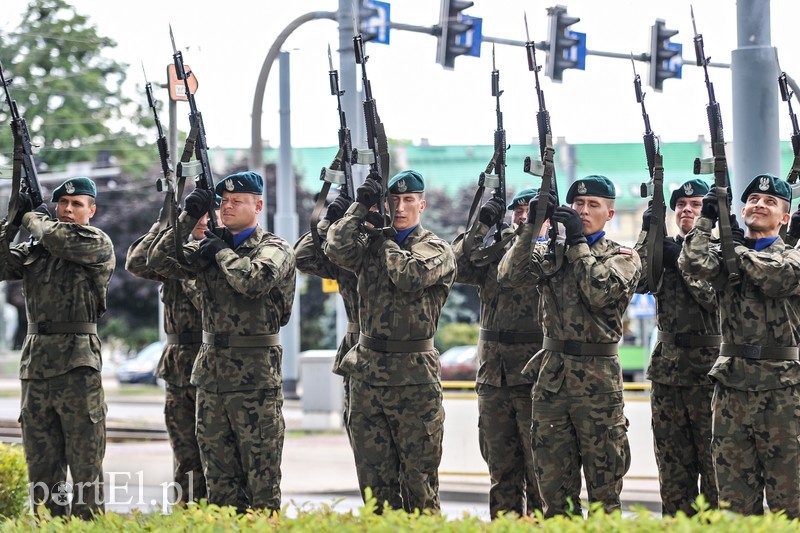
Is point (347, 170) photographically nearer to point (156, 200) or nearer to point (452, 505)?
point (452, 505)

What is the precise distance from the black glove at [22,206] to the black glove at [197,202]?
1.24 m

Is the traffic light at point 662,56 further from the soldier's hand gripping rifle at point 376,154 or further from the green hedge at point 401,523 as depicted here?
the green hedge at point 401,523

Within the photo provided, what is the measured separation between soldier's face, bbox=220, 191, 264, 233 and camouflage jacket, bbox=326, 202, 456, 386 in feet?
1.91

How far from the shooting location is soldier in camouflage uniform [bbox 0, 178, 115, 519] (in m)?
7.56

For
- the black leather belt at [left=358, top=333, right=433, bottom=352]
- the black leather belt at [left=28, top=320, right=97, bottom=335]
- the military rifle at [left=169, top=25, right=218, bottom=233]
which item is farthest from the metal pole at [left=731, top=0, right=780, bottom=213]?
the black leather belt at [left=28, top=320, right=97, bottom=335]

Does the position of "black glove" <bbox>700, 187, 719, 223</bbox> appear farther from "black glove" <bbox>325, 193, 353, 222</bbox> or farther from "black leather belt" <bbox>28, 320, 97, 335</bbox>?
"black leather belt" <bbox>28, 320, 97, 335</bbox>

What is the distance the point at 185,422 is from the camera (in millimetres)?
8273

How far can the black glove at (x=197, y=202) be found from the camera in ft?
24.0

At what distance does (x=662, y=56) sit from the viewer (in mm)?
14258

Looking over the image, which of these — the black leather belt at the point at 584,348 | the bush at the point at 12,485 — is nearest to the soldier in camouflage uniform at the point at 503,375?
the black leather belt at the point at 584,348

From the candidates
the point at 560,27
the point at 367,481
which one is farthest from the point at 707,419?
the point at 560,27

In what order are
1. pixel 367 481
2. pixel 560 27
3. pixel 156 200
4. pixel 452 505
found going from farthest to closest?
pixel 156 200
pixel 560 27
pixel 452 505
pixel 367 481

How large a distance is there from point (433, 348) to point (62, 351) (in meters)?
2.37

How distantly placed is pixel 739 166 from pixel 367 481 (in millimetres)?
3601
